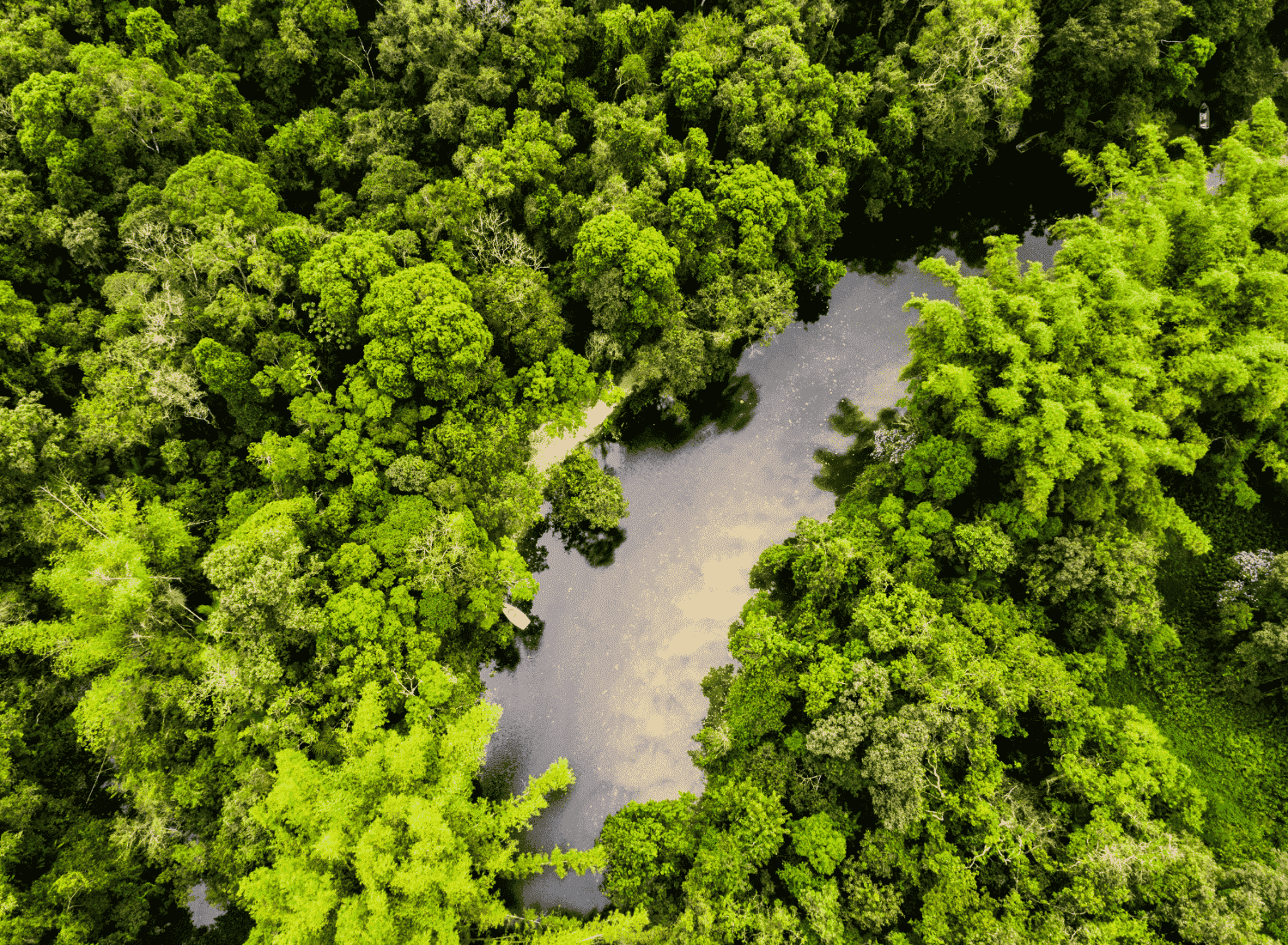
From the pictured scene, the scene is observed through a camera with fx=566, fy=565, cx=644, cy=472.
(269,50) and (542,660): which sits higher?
(269,50)

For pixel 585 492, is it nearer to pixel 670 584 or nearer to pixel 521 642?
pixel 670 584

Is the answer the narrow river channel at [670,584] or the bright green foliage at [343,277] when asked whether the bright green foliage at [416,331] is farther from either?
the narrow river channel at [670,584]

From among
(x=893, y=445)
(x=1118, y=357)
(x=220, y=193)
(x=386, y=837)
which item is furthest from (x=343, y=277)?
(x=1118, y=357)

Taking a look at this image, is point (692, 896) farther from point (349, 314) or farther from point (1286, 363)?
point (1286, 363)

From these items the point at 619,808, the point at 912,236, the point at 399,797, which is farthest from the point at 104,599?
the point at 912,236

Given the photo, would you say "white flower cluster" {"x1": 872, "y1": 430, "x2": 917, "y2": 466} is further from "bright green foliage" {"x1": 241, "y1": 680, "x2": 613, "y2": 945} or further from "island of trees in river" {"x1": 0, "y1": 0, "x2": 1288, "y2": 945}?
"bright green foliage" {"x1": 241, "y1": 680, "x2": 613, "y2": 945}

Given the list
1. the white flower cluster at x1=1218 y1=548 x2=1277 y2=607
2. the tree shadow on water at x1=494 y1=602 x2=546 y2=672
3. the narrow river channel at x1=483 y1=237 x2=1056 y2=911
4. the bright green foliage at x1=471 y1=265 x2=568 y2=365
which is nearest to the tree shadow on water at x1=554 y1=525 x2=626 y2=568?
the narrow river channel at x1=483 y1=237 x2=1056 y2=911
